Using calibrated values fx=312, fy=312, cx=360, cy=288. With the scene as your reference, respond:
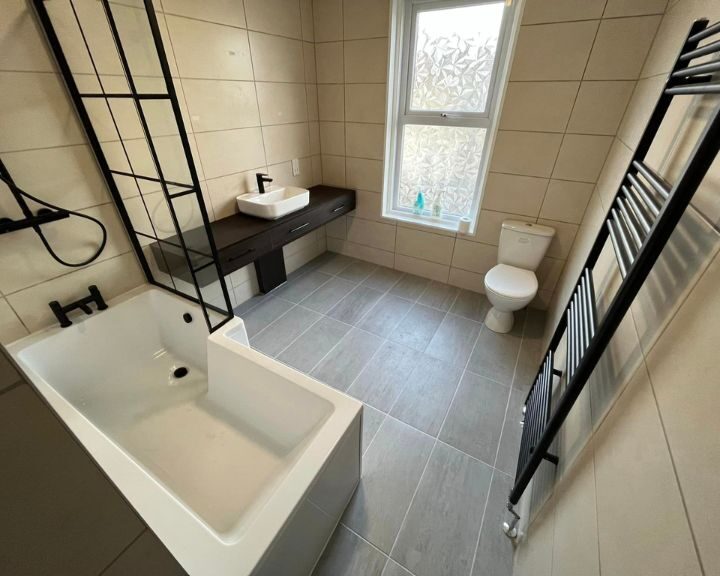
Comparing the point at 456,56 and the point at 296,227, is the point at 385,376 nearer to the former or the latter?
the point at 296,227

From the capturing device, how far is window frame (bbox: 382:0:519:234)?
2.05 meters

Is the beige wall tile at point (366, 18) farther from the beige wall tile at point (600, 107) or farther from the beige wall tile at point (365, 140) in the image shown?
the beige wall tile at point (600, 107)

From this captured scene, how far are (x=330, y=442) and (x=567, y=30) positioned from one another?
8.11ft

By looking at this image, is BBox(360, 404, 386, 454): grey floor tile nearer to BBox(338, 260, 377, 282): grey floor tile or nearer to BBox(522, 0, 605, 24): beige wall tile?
BBox(338, 260, 377, 282): grey floor tile

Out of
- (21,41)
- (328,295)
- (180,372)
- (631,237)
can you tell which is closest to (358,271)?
(328,295)

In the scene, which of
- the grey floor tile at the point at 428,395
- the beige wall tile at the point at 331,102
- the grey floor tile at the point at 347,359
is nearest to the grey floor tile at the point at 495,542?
the grey floor tile at the point at 428,395

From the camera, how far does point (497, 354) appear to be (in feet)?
7.01

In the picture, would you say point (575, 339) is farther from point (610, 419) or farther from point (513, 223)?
point (513, 223)

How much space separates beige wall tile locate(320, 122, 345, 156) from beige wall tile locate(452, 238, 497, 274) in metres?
1.38

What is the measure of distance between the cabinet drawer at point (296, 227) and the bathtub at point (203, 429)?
80 cm

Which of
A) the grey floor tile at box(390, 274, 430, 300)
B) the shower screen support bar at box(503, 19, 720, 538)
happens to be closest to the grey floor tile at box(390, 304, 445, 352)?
the grey floor tile at box(390, 274, 430, 300)

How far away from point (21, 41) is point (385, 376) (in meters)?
2.24

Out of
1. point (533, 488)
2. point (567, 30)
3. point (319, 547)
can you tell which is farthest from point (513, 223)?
point (319, 547)

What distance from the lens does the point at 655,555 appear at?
48 centimetres
